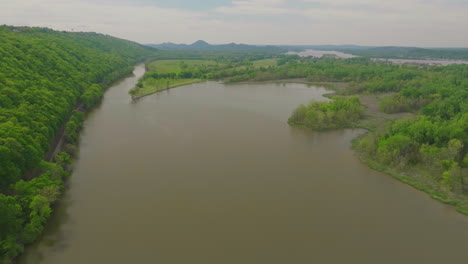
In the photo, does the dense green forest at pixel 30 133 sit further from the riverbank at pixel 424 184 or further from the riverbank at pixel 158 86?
the riverbank at pixel 424 184

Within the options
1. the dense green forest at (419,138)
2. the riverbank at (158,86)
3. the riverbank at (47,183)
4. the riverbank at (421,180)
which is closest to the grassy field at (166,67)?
the riverbank at (158,86)

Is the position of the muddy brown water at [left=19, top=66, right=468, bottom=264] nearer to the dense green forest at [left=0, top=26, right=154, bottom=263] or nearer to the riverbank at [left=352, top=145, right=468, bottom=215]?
the riverbank at [left=352, top=145, right=468, bottom=215]

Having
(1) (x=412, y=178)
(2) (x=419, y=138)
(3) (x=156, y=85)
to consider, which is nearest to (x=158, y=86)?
(3) (x=156, y=85)

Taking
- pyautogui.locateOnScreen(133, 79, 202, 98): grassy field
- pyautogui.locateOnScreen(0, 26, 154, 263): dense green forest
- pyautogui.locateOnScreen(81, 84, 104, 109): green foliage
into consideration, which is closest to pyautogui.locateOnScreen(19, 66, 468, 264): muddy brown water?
pyautogui.locateOnScreen(0, 26, 154, 263): dense green forest

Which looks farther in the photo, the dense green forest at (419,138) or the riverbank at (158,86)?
the riverbank at (158,86)

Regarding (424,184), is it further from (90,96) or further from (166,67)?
(166,67)

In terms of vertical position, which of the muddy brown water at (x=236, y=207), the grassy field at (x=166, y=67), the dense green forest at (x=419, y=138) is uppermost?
the grassy field at (x=166, y=67)
